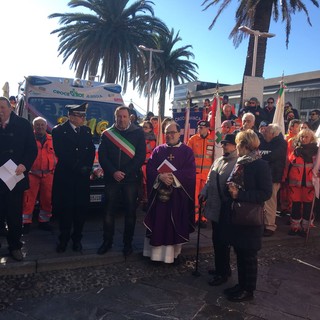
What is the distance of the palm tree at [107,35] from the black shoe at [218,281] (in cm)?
2004

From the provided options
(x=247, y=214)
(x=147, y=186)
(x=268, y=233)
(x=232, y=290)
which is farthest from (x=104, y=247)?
(x=268, y=233)

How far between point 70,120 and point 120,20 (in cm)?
1996

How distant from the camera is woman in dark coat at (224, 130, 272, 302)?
3686 millimetres

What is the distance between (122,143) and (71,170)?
0.76 m

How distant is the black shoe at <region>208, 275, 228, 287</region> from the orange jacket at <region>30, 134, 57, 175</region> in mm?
3123

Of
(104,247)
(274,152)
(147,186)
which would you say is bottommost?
(104,247)

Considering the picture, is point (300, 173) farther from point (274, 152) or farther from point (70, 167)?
point (70, 167)

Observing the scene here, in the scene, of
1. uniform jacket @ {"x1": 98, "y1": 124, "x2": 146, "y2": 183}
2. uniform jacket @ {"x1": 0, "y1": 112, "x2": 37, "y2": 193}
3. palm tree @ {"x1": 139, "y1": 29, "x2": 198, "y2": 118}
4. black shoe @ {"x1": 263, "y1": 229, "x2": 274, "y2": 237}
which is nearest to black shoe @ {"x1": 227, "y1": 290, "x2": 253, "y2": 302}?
uniform jacket @ {"x1": 98, "y1": 124, "x2": 146, "y2": 183}

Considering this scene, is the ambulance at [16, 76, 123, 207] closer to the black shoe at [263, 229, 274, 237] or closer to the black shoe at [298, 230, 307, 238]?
the black shoe at [263, 229, 274, 237]

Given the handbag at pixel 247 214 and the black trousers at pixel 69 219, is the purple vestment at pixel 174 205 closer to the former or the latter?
the black trousers at pixel 69 219

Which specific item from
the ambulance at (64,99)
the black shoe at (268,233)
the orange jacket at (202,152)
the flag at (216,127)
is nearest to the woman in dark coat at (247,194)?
the black shoe at (268,233)

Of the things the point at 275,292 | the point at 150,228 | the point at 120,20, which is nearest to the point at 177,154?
the point at 150,228

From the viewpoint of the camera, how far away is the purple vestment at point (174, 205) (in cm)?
469

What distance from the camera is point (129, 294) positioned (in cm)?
399
